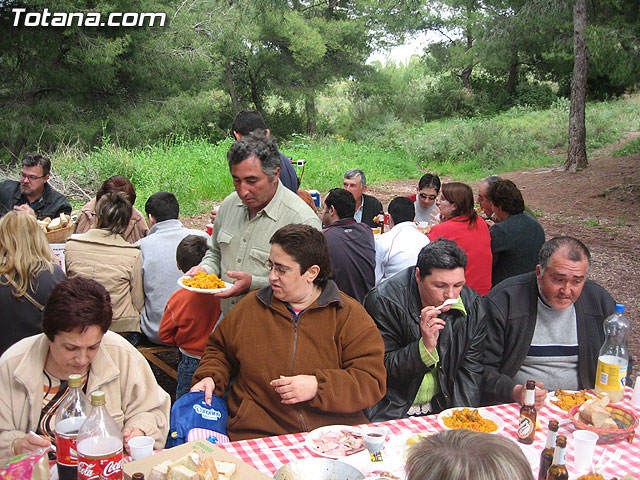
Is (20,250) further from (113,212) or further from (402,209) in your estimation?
(402,209)

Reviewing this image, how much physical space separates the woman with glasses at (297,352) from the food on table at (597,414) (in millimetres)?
927

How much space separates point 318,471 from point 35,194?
492 centimetres

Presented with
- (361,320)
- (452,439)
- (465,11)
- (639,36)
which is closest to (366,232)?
(361,320)

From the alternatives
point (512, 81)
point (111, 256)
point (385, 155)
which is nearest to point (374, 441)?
point (111, 256)

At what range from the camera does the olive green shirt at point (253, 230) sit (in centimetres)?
362

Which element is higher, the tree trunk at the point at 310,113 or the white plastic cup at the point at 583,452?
the tree trunk at the point at 310,113

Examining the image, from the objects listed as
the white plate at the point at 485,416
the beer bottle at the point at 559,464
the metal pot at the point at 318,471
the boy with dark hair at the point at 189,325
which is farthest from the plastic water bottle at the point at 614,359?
the boy with dark hair at the point at 189,325

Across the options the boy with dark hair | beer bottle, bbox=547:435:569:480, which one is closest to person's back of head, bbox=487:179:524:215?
the boy with dark hair

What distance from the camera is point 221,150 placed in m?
15.3

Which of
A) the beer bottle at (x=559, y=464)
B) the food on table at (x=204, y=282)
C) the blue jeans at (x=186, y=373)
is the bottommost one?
the blue jeans at (x=186, y=373)

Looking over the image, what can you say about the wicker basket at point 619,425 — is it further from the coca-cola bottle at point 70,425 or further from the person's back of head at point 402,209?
the person's back of head at point 402,209

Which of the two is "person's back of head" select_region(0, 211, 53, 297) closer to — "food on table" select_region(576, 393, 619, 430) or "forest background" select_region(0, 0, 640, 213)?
"food on table" select_region(576, 393, 619, 430)

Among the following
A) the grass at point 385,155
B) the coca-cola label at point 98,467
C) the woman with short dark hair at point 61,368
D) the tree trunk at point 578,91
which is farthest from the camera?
the tree trunk at point 578,91

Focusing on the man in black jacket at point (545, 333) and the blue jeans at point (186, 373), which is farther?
the blue jeans at point (186, 373)
